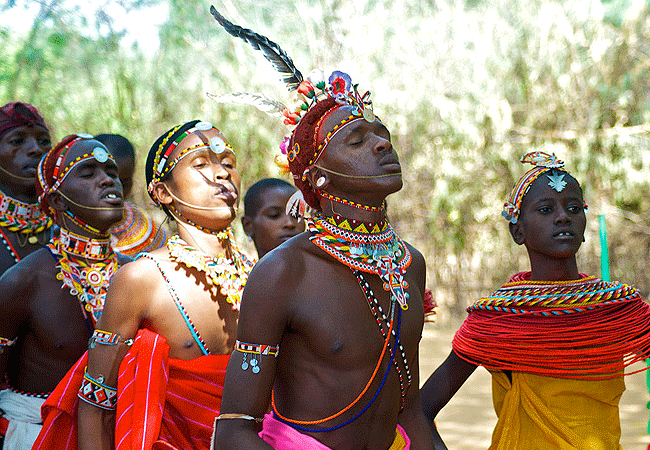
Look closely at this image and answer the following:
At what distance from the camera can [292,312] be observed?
7.07ft

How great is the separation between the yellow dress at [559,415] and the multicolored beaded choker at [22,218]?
10.7 ft

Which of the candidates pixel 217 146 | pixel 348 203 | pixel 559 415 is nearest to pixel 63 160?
pixel 217 146

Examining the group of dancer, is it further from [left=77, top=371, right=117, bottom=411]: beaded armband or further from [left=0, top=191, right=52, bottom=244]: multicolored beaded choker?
[left=0, top=191, right=52, bottom=244]: multicolored beaded choker

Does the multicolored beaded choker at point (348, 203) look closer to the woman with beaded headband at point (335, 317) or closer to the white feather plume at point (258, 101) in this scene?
the woman with beaded headband at point (335, 317)

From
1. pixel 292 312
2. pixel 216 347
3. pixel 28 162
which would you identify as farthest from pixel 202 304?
pixel 28 162

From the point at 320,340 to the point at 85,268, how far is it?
1.90 m

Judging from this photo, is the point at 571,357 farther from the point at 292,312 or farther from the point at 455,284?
the point at 455,284

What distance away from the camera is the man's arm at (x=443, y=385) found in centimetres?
312

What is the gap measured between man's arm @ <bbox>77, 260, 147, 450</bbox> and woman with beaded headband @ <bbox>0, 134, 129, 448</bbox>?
63cm

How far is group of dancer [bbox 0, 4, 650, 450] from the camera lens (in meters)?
2.16

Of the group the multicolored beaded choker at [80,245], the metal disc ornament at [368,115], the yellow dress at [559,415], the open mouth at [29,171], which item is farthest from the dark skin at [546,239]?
the open mouth at [29,171]

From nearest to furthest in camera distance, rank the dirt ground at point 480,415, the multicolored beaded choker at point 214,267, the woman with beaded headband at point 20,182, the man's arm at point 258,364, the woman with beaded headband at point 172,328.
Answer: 1. the man's arm at point 258,364
2. the woman with beaded headband at point 172,328
3. the multicolored beaded choker at point 214,267
4. the woman with beaded headband at point 20,182
5. the dirt ground at point 480,415

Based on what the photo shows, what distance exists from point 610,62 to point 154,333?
10381 mm

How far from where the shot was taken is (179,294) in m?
3.00
